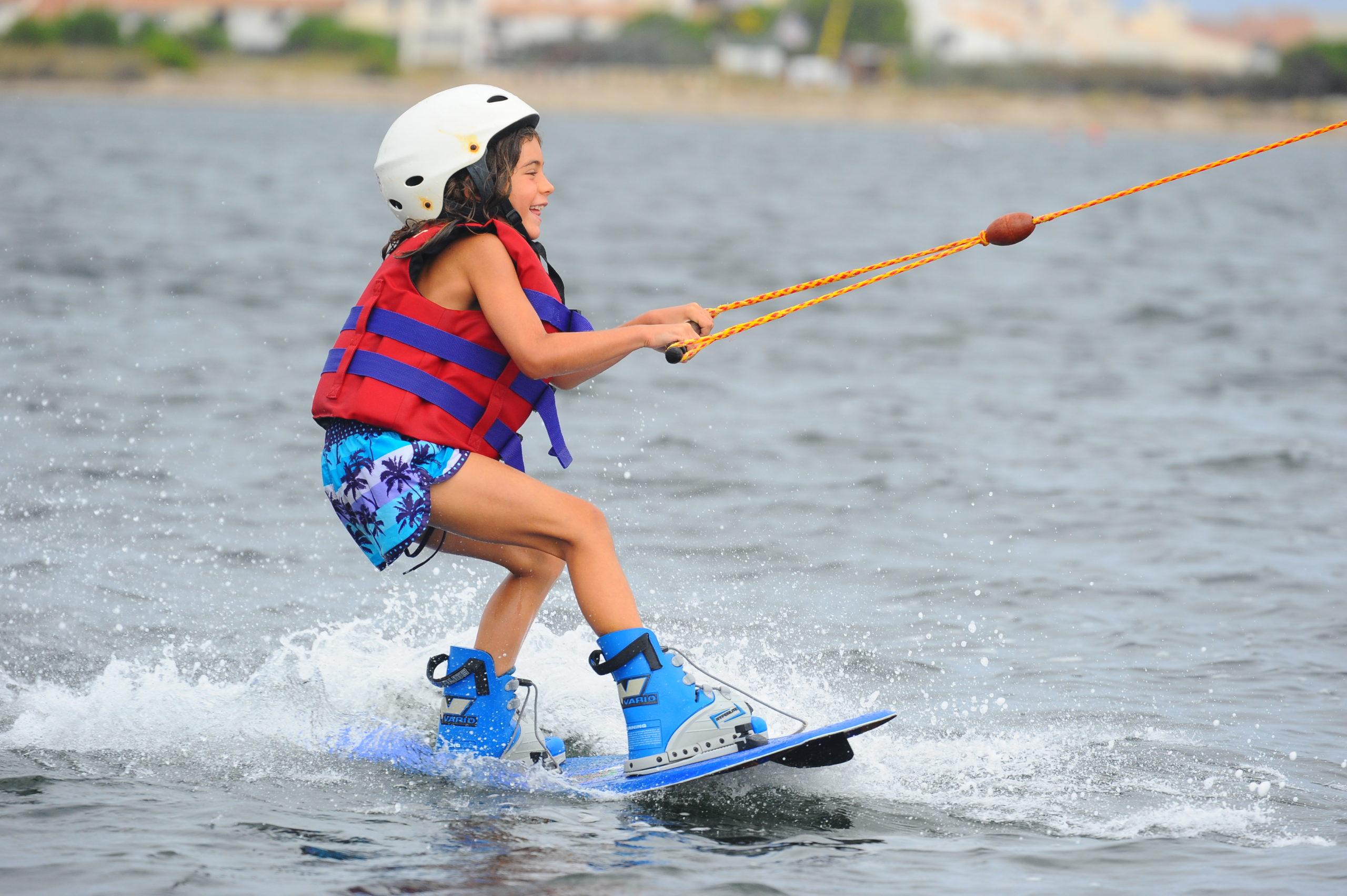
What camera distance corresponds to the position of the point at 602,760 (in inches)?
199

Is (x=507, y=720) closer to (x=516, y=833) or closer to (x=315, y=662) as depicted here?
(x=516, y=833)

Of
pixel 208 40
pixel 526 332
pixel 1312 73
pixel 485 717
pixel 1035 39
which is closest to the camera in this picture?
pixel 526 332

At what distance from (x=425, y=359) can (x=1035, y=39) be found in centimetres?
18066

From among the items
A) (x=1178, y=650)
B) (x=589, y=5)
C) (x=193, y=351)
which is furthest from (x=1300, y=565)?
(x=589, y=5)

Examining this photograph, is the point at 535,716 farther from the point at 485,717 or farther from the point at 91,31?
the point at 91,31

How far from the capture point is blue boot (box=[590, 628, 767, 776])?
4586 mm

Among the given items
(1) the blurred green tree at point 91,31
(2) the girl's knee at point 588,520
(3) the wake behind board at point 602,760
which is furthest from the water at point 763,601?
(1) the blurred green tree at point 91,31

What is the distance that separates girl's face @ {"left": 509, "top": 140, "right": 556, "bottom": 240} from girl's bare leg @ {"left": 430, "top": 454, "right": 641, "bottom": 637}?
0.74 m


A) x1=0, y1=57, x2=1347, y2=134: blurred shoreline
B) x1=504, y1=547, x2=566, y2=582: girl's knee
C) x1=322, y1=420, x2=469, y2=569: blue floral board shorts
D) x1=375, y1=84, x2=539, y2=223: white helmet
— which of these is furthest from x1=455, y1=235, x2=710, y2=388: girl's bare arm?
x1=0, y1=57, x2=1347, y2=134: blurred shoreline

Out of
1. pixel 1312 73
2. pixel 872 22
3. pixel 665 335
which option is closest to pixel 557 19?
pixel 872 22

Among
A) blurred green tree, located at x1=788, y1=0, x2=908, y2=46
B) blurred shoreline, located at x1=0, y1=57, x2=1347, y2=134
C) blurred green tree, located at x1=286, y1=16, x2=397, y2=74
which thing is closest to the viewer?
blurred shoreline, located at x1=0, y1=57, x2=1347, y2=134

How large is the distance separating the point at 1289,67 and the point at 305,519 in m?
132

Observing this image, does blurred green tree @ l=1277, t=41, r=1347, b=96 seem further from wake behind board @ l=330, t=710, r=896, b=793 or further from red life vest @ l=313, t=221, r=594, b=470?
red life vest @ l=313, t=221, r=594, b=470

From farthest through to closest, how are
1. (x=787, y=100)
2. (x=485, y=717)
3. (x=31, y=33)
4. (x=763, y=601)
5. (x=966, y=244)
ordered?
(x=787, y=100)
(x=31, y=33)
(x=763, y=601)
(x=485, y=717)
(x=966, y=244)
